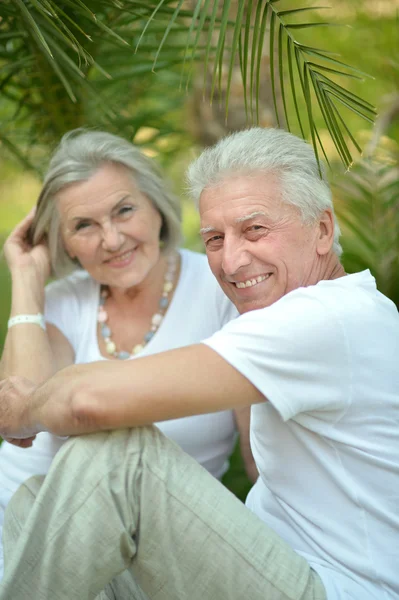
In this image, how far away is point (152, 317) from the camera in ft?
8.75

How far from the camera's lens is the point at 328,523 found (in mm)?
1759

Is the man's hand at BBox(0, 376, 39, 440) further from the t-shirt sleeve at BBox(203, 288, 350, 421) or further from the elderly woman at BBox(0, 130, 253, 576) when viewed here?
the t-shirt sleeve at BBox(203, 288, 350, 421)

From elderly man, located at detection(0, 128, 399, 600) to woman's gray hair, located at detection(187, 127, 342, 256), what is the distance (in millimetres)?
11

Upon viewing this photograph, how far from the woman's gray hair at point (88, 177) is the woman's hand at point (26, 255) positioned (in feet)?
0.11

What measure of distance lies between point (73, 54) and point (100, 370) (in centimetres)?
157

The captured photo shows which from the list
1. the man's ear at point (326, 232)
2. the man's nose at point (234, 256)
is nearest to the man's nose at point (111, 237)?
the man's nose at point (234, 256)

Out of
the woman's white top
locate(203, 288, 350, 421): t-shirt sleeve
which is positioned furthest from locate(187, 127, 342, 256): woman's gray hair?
the woman's white top

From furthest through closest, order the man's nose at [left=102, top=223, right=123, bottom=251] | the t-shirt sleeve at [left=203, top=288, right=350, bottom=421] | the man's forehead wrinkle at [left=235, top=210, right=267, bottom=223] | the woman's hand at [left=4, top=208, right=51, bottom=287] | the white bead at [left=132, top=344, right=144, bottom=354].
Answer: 1. the woman's hand at [left=4, top=208, right=51, bottom=287]
2. the white bead at [left=132, top=344, right=144, bottom=354]
3. the man's nose at [left=102, top=223, right=123, bottom=251]
4. the man's forehead wrinkle at [left=235, top=210, right=267, bottom=223]
5. the t-shirt sleeve at [left=203, top=288, right=350, bottom=421]

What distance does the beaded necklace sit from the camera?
2.62 m

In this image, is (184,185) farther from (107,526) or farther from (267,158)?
(107,526)

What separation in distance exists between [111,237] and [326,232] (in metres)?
0.87

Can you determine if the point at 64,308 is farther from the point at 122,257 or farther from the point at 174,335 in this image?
the point at 174,335

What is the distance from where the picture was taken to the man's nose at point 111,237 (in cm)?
248

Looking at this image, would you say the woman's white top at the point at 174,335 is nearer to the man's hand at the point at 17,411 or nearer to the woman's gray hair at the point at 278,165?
the man's hand at the point at 17,411
